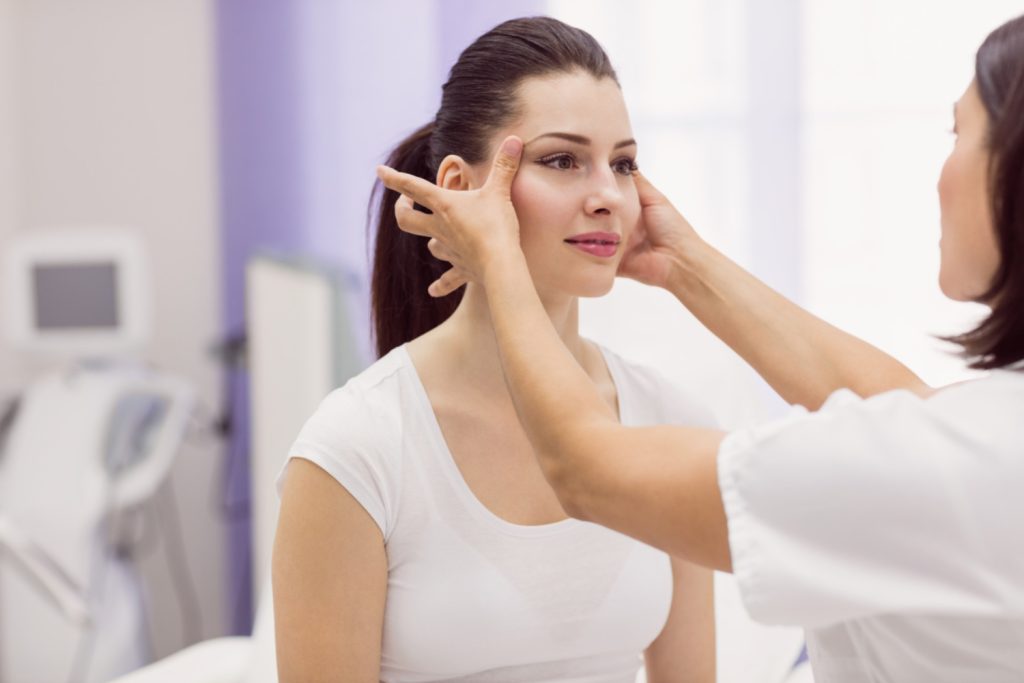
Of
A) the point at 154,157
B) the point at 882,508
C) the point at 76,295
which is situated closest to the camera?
the point at 882,508

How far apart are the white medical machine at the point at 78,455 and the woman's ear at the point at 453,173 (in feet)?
5.31

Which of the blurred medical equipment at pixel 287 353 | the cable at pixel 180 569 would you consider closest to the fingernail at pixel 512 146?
the blurred medical equipment at pixel 287 353

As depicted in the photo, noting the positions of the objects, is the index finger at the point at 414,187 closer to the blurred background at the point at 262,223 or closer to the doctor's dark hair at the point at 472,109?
the doctor's dark hair at the point at 472,109

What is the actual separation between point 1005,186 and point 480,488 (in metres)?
0.62

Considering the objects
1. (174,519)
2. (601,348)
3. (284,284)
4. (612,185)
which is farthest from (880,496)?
(174,519)

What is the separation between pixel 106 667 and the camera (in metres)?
2.56

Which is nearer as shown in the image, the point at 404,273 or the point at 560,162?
the point at 560,162

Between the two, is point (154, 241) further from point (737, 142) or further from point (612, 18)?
point (737, 142)

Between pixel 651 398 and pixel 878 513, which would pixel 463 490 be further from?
pixel 878 513

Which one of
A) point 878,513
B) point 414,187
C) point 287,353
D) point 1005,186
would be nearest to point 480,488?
point 414,187

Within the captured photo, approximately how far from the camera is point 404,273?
1401 mm

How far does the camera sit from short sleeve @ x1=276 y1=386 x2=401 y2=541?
1133mm

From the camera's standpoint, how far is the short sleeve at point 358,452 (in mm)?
1133

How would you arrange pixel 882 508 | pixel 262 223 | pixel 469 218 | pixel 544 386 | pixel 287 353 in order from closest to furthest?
pixel 882 508, pixel 544 386, pixel 469 218, pixel 287 353, pixel 262 223
